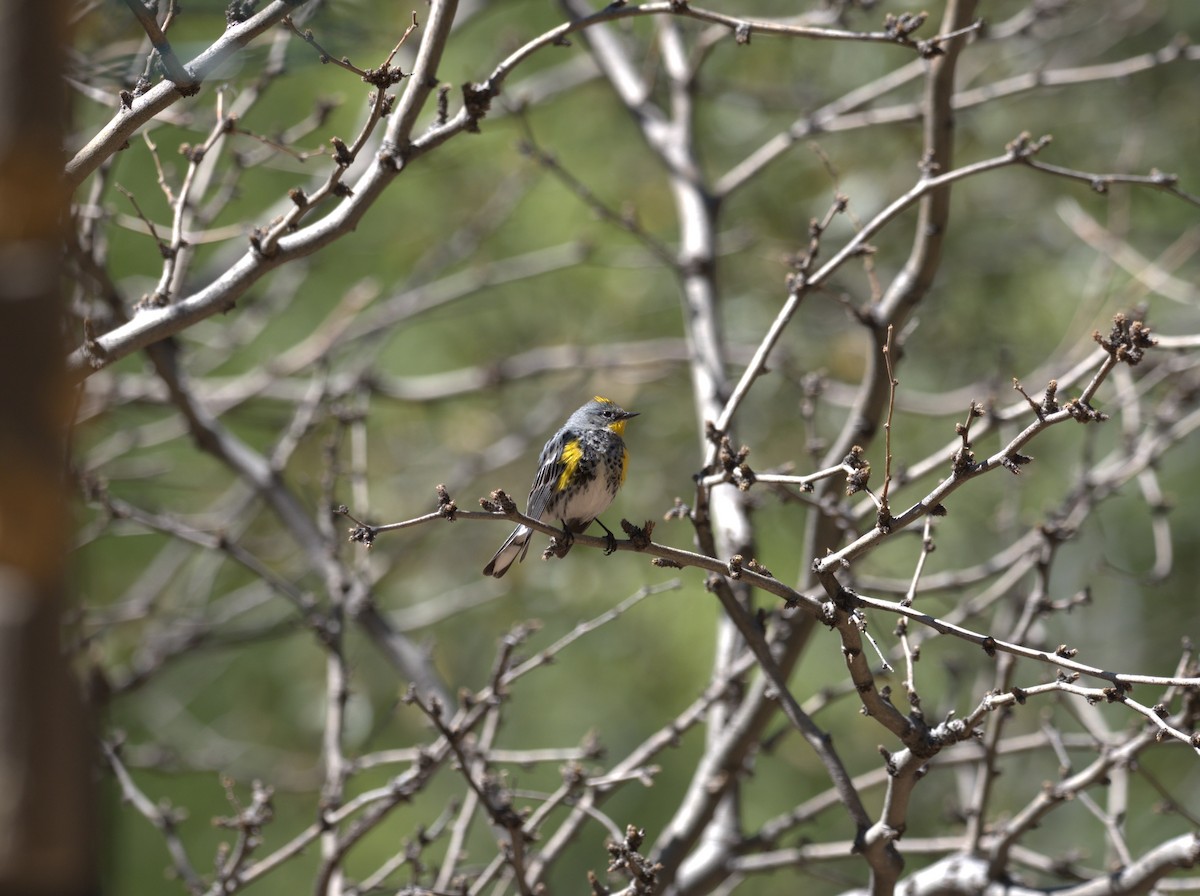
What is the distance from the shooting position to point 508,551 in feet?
14.5

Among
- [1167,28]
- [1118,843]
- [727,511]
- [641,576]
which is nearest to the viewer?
[1118,843]

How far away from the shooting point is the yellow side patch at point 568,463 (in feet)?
15.5

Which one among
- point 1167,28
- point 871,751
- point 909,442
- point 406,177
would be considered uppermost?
point 1167,28

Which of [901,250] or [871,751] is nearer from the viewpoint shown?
[871,751]

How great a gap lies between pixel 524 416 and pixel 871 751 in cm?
382

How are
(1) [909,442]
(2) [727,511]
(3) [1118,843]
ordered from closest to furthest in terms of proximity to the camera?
(3) [1118,843] < (2) [727,511] < (1) [909,442]

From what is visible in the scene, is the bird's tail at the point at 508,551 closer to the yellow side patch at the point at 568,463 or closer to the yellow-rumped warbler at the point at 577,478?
the yellow-rumped warbler at the point at 577,478

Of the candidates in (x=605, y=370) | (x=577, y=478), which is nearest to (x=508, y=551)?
(x=577, y=478)

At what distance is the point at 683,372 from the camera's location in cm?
944

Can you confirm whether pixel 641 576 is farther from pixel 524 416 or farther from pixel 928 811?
pixel 928 811

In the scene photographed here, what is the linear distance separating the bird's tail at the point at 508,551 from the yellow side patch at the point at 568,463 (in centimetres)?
27

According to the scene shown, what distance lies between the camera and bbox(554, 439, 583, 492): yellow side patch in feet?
15.5

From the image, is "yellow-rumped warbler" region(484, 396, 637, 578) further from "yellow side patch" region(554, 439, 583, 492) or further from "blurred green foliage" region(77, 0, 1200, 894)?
"blurred green foliage" region(77, 0, 1200, 894)

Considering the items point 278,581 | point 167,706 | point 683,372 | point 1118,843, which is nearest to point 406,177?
point 683,372
